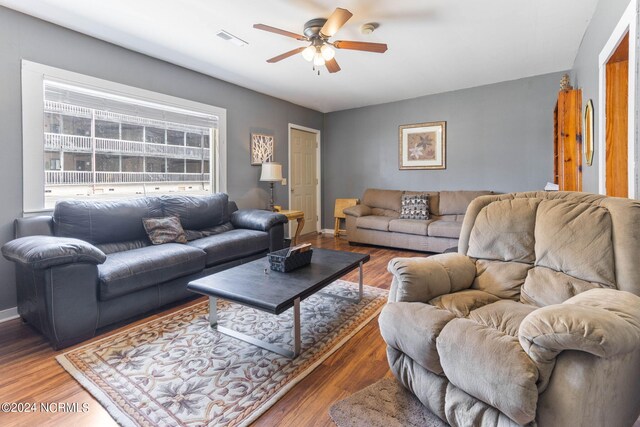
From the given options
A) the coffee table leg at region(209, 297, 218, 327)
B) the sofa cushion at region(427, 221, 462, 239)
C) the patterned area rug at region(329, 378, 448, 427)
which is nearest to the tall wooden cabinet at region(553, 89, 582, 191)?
the sofa cushion at region(427, 221, 462, 239)

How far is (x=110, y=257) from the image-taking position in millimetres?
2570

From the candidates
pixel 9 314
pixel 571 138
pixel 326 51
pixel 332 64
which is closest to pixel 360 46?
pixel 326 51

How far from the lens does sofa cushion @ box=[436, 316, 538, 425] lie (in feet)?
3.43

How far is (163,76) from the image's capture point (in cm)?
371

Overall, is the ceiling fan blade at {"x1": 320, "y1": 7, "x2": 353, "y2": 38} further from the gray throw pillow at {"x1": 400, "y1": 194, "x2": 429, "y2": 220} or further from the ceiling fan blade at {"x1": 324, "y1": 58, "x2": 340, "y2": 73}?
the gray throw pillow at {"x1": 400, "y1": 194, "x2": 429, "y2": 220}

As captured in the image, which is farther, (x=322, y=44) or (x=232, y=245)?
(x=232, y=245)

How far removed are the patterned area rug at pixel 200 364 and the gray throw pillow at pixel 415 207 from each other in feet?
9.07

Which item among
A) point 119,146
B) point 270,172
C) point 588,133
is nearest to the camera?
point 588,133

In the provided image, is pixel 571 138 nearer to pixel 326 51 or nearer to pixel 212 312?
pixel 326 51

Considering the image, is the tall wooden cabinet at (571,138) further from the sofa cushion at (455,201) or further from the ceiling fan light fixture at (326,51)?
the ceiling fan light fixture at (326,51)

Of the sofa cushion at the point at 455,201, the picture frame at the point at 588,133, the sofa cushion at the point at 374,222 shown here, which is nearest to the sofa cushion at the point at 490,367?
the picture frame at the point at 588,133

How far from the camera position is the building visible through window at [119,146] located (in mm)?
2930

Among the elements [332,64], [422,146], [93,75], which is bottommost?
[422,146]

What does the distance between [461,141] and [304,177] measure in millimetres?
2856
